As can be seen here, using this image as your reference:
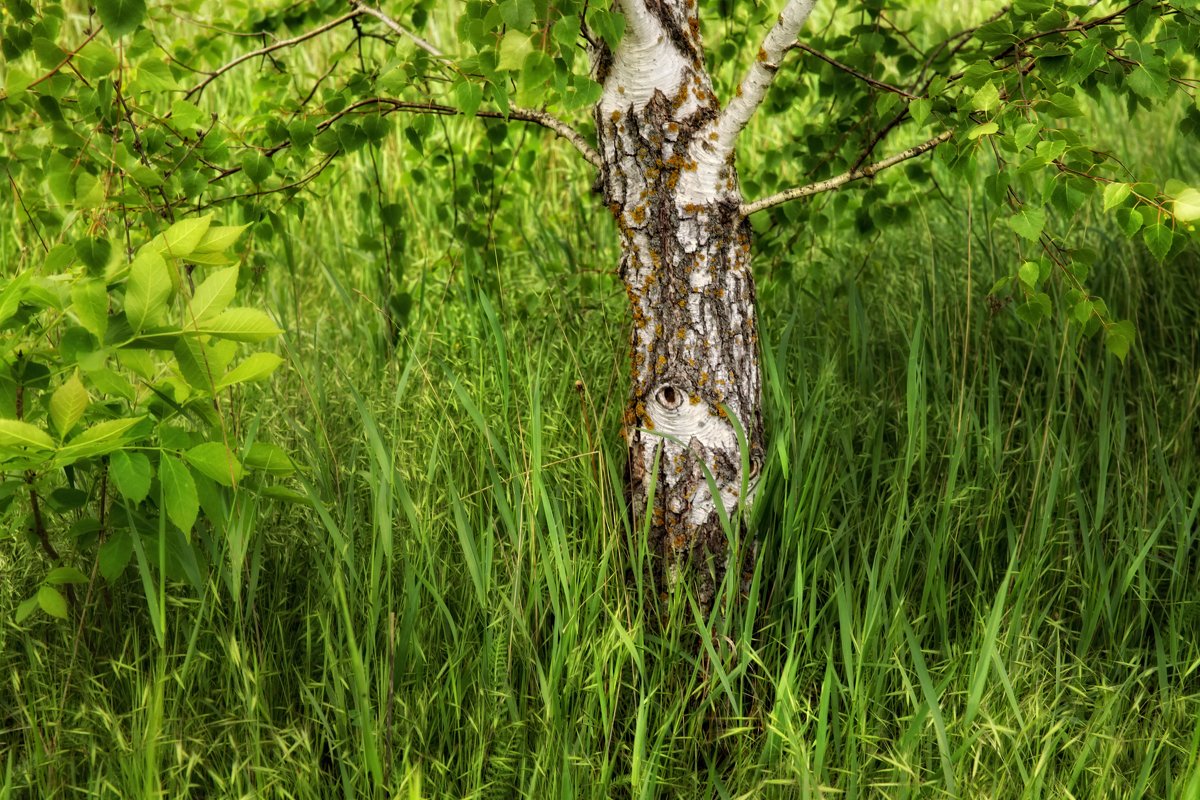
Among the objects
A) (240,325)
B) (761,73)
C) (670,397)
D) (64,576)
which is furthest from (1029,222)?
(64,576)

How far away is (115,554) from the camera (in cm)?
164

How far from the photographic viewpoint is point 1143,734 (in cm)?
182

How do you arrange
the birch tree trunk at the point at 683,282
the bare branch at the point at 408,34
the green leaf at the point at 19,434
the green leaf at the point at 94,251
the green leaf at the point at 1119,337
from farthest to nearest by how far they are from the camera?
1. the bare branch at the point at 408,34
2. the birch tree trunk at the point at 683,282
3. the green leaf at the point at 1119,337
4. the green leaf at the point at 94,251
5. the green leaf at the point at 19,434

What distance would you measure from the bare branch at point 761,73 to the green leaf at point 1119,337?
0.70m

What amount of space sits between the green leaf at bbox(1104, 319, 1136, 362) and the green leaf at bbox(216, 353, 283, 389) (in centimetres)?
132

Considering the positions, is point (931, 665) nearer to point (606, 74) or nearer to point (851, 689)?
point (851, 689)

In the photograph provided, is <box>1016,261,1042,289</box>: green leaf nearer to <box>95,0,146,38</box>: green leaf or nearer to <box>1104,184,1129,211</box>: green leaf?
<box>1104,184,1129,211</box>: green leaf

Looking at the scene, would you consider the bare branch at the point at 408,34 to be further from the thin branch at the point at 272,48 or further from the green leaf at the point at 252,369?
the green leaf at the point at 252,369

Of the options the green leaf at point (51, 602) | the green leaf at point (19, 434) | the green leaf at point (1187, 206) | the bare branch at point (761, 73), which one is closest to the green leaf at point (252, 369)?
the green leaf at point (19, 434)

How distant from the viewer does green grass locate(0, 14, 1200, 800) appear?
5.47ft

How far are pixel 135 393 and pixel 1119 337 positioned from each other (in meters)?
1.59

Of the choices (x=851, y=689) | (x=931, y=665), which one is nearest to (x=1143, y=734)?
(x=931, y=665)

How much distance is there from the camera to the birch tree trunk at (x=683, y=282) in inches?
72.3

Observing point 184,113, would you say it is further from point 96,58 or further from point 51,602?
point 51,602
